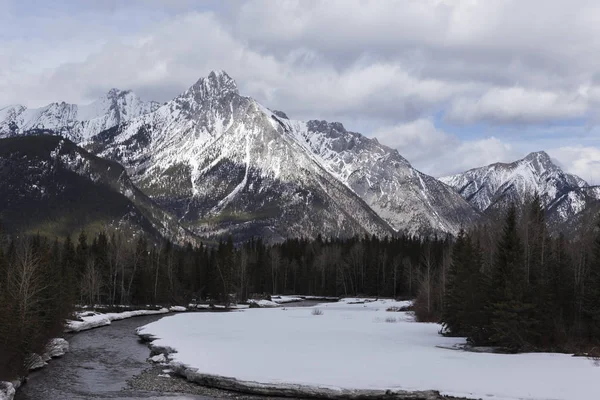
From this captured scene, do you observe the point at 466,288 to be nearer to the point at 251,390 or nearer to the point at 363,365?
the point at 363,365

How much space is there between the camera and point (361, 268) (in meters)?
165

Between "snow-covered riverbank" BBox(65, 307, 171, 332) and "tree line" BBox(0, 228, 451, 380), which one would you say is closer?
"tree line" BBox(0, 228, 451, 380)

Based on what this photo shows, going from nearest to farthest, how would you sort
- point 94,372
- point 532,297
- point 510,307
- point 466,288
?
point 94,372 < point 510,307 < point 532,297 < point 466,288

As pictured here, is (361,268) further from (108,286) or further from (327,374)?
(327,374)

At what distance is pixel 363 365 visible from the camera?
38188 millimetres

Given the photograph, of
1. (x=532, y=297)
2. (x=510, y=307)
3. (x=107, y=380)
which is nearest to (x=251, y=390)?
(x=107, y=380)

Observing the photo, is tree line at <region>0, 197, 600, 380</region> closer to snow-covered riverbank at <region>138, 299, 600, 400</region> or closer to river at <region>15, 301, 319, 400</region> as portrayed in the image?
river at <region>15, 301, 319, 400</region>

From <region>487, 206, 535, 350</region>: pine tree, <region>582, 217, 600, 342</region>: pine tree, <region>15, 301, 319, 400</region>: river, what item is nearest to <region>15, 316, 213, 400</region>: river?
<region>15, 301, 319, 400</region>: river

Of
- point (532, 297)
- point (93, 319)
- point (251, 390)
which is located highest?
point (532, 297)

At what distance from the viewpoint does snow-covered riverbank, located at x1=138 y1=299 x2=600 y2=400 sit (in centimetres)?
3169

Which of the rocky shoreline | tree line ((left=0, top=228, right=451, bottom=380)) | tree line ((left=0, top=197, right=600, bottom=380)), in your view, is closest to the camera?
the rocky shoreline

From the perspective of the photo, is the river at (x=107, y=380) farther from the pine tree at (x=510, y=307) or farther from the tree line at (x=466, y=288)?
the pine tree at (x=510, y=307)

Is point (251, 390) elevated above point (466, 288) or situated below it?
below

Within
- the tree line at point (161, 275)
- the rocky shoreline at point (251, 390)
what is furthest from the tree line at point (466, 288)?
the rocky shoreline at point (251, 390)
